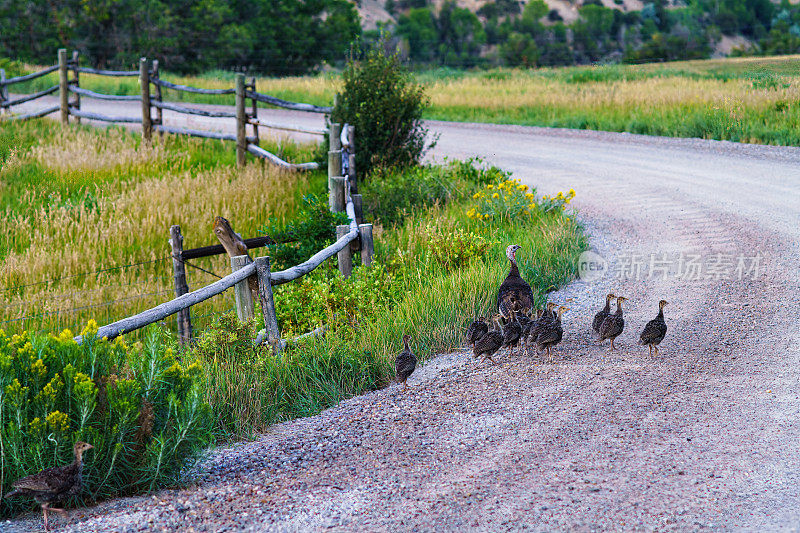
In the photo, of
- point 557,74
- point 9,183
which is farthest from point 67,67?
point 557,74

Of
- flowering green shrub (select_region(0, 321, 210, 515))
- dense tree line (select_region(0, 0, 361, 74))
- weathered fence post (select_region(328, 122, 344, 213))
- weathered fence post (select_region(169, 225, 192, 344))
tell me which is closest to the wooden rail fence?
weathered fence post (select_region(328, 122, 344, 213))

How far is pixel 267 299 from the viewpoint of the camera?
7.43m

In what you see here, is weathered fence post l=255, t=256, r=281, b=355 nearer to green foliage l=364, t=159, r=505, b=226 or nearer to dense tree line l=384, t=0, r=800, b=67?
green foliage l=364, t=159, r=505, b=226

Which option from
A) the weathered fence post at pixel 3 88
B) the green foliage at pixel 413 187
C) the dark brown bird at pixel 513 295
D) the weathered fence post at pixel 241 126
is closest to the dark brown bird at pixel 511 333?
the dark brown bird at pixel 513 295

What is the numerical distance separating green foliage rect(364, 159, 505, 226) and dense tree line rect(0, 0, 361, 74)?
31298 millimetres

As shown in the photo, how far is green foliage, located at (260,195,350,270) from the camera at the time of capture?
978cm

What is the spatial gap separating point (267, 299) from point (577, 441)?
318cm

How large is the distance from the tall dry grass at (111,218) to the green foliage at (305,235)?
1013mm

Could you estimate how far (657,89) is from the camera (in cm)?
2450

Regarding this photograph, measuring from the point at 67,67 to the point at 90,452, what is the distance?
17.8 meters

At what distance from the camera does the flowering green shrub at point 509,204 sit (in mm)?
11641

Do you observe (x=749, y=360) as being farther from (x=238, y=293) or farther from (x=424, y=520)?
(x=238, y=293)

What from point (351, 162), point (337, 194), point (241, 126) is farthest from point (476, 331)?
point (241, 126)

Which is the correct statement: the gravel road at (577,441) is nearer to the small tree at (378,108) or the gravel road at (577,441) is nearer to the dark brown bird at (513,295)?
the dark brown bird at (513,295)
